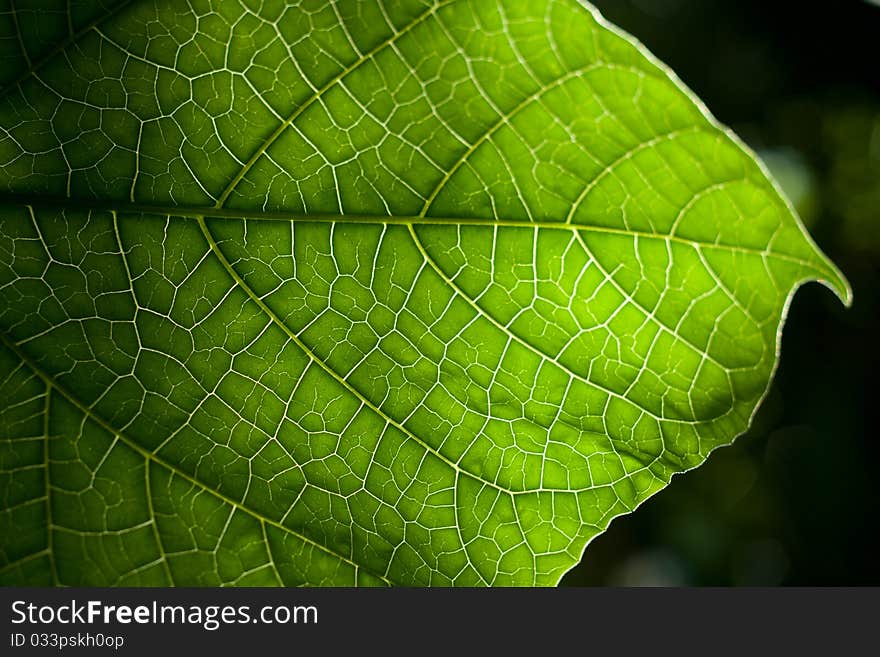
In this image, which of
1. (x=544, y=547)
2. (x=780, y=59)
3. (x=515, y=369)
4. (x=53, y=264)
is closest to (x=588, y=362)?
(x=515, y=369)

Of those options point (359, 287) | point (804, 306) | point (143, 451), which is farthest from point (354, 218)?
point (804, 306)

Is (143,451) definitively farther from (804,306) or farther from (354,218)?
(804,306)

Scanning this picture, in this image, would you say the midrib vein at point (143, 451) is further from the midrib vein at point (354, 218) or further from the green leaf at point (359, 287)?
the midrib vein at point (354, 218)

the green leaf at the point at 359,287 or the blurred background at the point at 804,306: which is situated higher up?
the blurred background at the point at 804,306

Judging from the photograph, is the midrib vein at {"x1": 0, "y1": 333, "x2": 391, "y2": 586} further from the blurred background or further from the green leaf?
the blurred background

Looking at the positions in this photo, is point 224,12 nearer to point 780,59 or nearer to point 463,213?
point 463,213

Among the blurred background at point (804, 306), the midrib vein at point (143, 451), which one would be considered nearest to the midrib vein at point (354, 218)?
the midrib vein at point (143, 451)

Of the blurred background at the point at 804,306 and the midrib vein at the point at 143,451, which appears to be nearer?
the midrib vein at the point at 143,451

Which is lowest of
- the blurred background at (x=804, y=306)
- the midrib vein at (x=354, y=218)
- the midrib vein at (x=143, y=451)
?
the midrib vein at (x=143, y=451)
